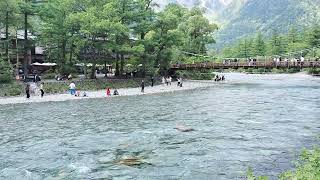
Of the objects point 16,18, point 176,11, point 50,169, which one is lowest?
point 50,169

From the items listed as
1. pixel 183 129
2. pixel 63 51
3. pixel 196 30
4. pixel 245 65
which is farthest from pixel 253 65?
pixel 183 129

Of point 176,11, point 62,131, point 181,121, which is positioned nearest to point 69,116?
point 62,131

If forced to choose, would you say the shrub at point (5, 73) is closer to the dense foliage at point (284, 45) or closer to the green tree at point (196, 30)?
the green tree at point (196, 30)

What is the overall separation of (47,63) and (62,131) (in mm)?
49836

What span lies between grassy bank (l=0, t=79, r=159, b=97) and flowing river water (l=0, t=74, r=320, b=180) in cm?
1006

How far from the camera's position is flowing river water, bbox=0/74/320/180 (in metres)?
17.3

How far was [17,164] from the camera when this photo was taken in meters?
18.3

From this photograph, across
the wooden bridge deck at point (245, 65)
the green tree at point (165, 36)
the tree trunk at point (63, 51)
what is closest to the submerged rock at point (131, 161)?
the tree trunk at point (63, 51)

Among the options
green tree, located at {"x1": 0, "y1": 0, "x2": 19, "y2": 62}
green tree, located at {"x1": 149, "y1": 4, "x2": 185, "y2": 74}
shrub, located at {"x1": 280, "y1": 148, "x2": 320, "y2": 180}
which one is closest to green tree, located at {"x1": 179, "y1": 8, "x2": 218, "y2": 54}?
green tree, located at {"x1": 149, "y1": 4, "x2": 185, "y2": 74}

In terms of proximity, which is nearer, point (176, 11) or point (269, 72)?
point (176, 11)

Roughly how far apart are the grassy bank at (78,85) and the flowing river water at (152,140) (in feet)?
33.0

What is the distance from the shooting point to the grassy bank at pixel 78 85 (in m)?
49.6

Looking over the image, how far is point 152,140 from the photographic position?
23.3 metres

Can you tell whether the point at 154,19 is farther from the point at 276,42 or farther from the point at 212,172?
the point at 276,42
